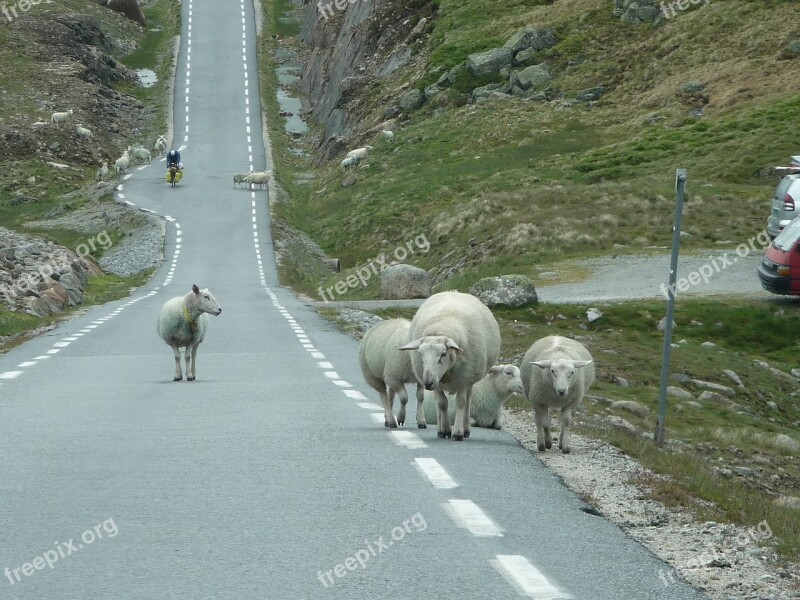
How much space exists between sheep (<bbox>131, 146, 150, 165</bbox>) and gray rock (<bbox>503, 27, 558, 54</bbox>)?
20.9 metres

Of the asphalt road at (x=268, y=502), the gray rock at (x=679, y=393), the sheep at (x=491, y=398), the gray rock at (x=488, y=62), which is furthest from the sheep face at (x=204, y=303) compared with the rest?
the gray rock at (x=488, y=62)

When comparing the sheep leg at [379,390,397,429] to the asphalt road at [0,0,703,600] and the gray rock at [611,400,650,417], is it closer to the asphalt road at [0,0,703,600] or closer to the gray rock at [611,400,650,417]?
the asphalt road at [0,0,703,600]

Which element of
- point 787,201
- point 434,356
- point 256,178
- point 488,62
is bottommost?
point 434,356

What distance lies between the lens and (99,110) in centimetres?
8319

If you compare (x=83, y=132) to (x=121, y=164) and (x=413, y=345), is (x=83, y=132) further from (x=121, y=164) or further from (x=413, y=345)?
(x=413, y=345)

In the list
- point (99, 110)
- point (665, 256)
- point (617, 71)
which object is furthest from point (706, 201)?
point (99, 110)

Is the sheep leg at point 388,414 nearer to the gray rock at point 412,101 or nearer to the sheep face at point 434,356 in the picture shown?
the sheep face at point 434,356

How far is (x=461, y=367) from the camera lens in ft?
38.8

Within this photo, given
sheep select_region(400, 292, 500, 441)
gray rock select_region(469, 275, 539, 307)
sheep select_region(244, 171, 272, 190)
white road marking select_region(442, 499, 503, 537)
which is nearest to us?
white road marking select_region(442, 499, 503, 537)

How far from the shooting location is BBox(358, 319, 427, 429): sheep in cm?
1252

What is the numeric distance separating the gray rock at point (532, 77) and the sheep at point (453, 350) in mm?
62841

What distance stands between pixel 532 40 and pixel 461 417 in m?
68.4

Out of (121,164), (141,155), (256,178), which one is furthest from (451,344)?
(141,155)

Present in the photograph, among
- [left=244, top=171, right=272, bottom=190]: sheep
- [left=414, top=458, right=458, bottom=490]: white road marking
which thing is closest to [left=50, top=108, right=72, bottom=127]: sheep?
[left=244, top=171, right=272, bottom=190]: sheep
